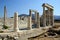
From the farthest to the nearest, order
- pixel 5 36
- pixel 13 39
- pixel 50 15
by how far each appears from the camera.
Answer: pixel 50 15 < pixel 5 36 < pixel 13 39

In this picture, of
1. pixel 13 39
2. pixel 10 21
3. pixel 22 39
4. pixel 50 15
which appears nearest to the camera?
pixel 22 39

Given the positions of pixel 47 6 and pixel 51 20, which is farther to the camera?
pixel 51 20

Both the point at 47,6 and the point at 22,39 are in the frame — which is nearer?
the point at 22,39

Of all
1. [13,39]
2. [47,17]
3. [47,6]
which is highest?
[47,6]

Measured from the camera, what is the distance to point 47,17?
32.2 m

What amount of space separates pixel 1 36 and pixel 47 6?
1748cm

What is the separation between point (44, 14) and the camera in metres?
30.4

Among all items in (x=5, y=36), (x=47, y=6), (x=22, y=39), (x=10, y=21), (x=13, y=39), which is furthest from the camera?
(x=10, y=21)

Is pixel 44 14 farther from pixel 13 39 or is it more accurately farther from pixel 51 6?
pixel 13 39

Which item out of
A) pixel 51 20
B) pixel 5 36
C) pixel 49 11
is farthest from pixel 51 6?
pixel 5 36

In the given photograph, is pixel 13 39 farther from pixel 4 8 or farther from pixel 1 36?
pixel 4 8

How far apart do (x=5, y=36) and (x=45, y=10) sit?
18403 mm

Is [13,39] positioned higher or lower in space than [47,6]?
lower

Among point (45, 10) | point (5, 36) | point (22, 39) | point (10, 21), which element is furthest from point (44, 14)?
point (22, 39)
